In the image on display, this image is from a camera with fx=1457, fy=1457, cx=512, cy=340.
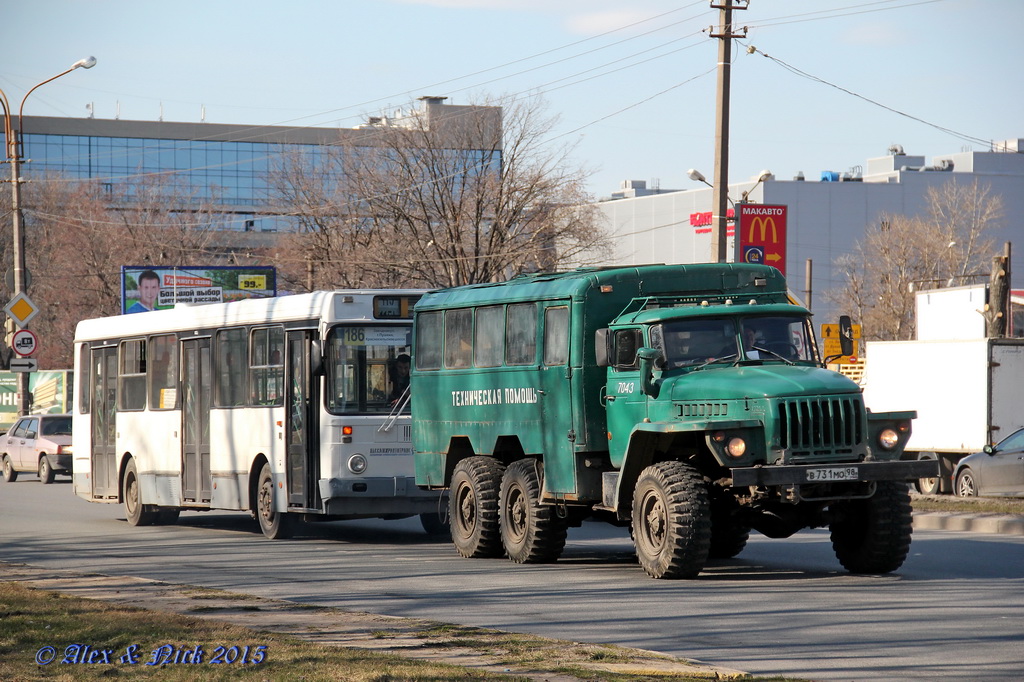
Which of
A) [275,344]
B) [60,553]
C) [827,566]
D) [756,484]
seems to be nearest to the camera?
[756,484]

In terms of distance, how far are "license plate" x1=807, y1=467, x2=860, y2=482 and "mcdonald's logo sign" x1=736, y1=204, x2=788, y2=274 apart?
2132 cm

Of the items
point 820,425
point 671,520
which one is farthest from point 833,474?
point 671,520

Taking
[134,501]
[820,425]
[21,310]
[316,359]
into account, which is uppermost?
[21,310]

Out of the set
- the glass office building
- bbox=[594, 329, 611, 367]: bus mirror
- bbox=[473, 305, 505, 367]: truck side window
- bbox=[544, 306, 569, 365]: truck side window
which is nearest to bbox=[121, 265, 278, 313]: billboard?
bbox=[473, 305, 505, 367]: truck side window

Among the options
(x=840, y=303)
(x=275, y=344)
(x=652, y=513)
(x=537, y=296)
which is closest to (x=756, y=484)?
(x=652, y=513)

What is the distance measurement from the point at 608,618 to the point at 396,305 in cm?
784

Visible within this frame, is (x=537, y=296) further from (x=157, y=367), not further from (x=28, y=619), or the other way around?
(x=157, y=367)

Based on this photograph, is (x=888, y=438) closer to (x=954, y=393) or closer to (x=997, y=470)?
(x=997, y=470)

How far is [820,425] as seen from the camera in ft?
40.5

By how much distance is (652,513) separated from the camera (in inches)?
504

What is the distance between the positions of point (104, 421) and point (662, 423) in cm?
1302

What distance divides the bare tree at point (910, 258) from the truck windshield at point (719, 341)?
65171 millimetres

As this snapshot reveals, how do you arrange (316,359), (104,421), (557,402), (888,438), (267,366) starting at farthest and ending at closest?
(104,421) < (267,366) < (316,359) < (557,402) < (888,438)

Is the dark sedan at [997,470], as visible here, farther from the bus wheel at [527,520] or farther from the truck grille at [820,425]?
the truck grille at [820,425]
